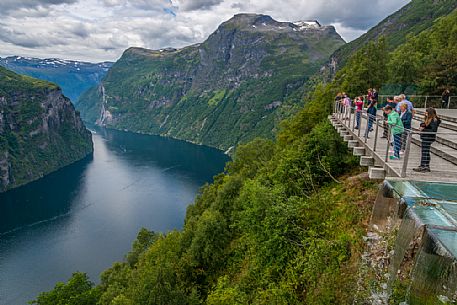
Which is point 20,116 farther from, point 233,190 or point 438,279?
point 438,279

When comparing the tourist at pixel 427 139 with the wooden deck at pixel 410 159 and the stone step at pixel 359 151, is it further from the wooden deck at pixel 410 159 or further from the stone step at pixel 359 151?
the stone step at pixel 359 151

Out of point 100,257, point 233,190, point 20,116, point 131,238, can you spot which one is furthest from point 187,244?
point 20,116

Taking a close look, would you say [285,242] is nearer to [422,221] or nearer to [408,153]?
[408,153]

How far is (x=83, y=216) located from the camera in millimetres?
89125

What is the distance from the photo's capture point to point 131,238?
246 feet

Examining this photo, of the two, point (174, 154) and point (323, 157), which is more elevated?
point (323, 157)

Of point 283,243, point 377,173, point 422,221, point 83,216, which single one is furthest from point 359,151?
point 83,216

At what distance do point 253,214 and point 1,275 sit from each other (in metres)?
61.9

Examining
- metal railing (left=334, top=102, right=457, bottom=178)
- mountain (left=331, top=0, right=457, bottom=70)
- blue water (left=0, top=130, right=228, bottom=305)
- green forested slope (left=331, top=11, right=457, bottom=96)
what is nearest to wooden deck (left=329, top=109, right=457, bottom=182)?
metal railing (left=334, top=102, right=457, bottom=178)

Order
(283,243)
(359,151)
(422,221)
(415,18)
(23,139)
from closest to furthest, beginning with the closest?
(422,221)
(283,243)
(359,151)
(415,18)
(23,139)

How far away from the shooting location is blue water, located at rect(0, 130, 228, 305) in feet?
204

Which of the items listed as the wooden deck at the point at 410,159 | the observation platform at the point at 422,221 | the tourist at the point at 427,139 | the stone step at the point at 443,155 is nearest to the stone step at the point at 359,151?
the wooden deck at the point at 410,159

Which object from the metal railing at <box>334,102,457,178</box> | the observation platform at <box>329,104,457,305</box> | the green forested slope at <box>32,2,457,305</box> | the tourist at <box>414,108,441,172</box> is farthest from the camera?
the green forested slope at <box>32,2,457,305</box>

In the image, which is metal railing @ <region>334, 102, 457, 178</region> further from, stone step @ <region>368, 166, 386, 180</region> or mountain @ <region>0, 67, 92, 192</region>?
mountain @ <region>0, 67, 92, 192</region>
